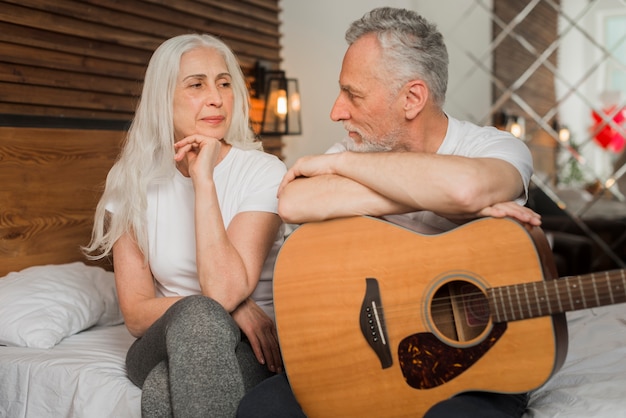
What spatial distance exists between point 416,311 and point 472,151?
0.48 metres

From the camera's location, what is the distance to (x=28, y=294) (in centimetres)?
239

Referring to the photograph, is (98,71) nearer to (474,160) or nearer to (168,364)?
(168,364)

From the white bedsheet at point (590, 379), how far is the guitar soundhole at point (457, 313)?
23 cm

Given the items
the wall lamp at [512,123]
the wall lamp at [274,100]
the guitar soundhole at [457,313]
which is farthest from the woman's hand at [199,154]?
the wall lamp at [512,123]

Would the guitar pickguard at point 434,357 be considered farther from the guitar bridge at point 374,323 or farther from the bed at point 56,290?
the bed at point 56,290

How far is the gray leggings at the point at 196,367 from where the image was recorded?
154cm

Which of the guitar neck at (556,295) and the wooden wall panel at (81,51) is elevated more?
the wooden wall panel at (81,51)

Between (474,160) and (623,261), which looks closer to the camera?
(474,160)

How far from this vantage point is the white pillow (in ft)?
7.45

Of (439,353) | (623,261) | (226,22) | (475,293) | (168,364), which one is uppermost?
(226,22)

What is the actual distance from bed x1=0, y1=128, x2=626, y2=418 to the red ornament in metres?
2.97

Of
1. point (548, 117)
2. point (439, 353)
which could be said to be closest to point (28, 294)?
point (439, 353)

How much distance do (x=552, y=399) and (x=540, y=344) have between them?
0.31 meters

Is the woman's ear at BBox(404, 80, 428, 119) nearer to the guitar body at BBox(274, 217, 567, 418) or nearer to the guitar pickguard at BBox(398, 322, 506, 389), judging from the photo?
the guitar body at BBox(274, 217, 567, 418)
